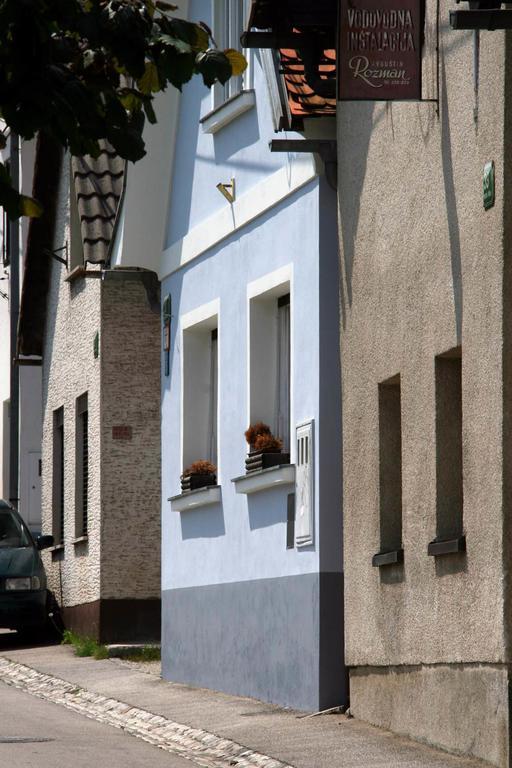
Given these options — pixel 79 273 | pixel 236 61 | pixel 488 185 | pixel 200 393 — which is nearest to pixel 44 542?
pixel 79 273

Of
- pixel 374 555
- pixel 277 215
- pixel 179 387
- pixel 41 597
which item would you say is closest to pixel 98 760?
pixel 374 555

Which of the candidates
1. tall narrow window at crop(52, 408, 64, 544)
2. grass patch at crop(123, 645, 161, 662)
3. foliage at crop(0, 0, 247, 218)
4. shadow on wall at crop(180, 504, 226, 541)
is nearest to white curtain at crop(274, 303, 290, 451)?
shadow on wall at crop(180, 504, 226, 541)

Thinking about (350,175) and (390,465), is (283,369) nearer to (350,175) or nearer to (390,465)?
(350,175)

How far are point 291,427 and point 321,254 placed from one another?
1.45 m

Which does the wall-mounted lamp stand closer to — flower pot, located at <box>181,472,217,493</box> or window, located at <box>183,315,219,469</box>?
window, located at <box>183,315,219,469</box>

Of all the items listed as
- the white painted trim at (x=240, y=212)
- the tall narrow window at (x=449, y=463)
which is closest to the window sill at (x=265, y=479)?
the white painted trim at (x=240, y=212)

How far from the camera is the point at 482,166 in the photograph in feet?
33.7

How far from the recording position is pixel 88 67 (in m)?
8.03

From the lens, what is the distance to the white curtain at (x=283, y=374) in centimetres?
1494

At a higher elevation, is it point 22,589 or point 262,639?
point 22,589

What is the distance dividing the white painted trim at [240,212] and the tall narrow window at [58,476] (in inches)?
244

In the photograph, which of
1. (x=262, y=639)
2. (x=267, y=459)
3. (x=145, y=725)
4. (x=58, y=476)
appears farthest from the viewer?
(x=58, y=476)

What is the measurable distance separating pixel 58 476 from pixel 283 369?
9350 millimetres

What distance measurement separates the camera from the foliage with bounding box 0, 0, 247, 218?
7496 millimetres
